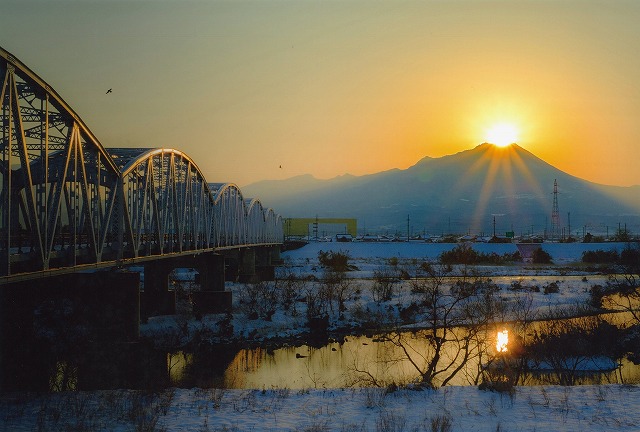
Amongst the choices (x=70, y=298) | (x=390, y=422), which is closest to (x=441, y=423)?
(x=390, y=422)

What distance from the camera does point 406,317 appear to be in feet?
150

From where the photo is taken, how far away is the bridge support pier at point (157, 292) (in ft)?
143

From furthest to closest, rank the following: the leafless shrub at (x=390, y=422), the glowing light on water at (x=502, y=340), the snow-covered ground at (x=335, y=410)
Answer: the glowing light on water at (x=502, y=340), the snow-covered ground at (x=335, y=410), the leafless shrub at (x=390, y=422)

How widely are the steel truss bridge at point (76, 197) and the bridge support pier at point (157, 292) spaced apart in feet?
9.50

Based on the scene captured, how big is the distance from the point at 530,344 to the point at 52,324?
2621cm

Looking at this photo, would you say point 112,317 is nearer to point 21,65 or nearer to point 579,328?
point 21,65

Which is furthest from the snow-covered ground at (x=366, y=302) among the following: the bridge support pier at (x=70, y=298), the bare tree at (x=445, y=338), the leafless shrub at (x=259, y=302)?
the bridge support pier at (x=70, y=298)

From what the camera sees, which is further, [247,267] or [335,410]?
[247,267]

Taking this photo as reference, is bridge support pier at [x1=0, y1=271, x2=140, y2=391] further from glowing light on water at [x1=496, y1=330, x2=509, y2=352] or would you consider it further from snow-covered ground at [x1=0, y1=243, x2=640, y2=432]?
glowing light on water at [x1=496, y1=330, x2=509, y2=352]

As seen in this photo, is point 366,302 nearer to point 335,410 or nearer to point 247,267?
point 247,267

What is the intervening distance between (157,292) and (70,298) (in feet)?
48.1

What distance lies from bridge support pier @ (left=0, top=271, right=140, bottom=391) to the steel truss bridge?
141 cm

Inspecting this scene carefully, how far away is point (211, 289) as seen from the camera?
1885 inches

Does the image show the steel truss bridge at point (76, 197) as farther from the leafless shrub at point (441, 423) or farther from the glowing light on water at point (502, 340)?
the glowing light on water at point (502, 340)
